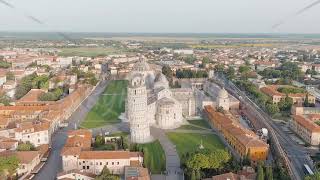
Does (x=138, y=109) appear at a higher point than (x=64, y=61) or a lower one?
higher

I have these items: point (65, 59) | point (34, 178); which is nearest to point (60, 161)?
point (34, 178)

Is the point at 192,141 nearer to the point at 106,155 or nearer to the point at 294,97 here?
the point at 106,155

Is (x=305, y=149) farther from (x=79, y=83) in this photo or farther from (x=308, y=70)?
(x=308, y=70)

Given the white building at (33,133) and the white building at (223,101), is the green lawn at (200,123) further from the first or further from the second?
the white building at (33,133)

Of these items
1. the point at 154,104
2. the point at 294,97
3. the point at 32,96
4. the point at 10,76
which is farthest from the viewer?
the point at 10,76

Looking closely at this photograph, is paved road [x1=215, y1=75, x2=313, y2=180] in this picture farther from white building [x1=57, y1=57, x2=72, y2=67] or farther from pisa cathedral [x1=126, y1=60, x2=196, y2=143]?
white building [x1=57, y1=57, x2=72, y2=67]

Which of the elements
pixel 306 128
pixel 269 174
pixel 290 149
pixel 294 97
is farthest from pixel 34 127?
pixel 294 97
